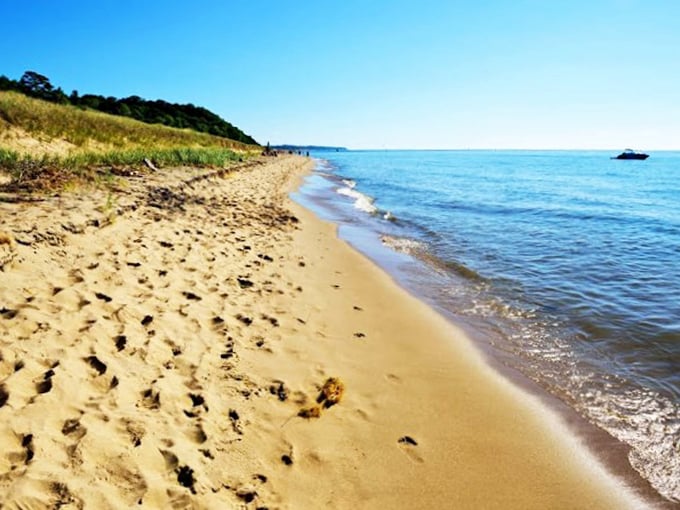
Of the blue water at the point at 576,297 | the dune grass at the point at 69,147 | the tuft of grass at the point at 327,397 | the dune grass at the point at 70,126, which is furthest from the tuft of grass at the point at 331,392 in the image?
the dune grass at the point at 70,126

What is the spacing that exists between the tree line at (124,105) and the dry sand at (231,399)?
1860 inches

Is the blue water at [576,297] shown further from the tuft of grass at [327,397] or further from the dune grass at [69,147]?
Answer: the dune grass at [69,147]

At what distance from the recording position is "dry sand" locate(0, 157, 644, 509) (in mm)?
2701

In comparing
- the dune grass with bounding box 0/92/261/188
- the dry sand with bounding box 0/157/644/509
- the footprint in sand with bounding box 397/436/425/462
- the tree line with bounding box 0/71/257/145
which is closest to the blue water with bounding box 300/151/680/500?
the dry sand with bounding box 0/157/644/509

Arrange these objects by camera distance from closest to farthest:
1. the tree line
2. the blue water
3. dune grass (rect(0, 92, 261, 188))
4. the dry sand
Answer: the dry sand
the blue water
dune grass (rect(0, 92, 261, 188))
the tree line

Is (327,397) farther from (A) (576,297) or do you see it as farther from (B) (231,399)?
(A) (576,297)

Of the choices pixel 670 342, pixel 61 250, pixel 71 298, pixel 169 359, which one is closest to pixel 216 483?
pixel 169 359

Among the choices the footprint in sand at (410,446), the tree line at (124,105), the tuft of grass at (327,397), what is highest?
the tree line at (124,105)

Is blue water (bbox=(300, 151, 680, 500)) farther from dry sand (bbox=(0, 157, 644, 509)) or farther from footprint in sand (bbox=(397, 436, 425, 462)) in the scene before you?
footprint in sand (bbox=(397, 436, 425, 462))

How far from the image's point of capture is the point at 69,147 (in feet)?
60.1

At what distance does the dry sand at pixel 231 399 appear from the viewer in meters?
2.70

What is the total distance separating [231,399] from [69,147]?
64.4ft

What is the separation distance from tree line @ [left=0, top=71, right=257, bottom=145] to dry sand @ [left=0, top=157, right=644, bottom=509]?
47.3 m

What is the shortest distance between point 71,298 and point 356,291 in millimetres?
4418
